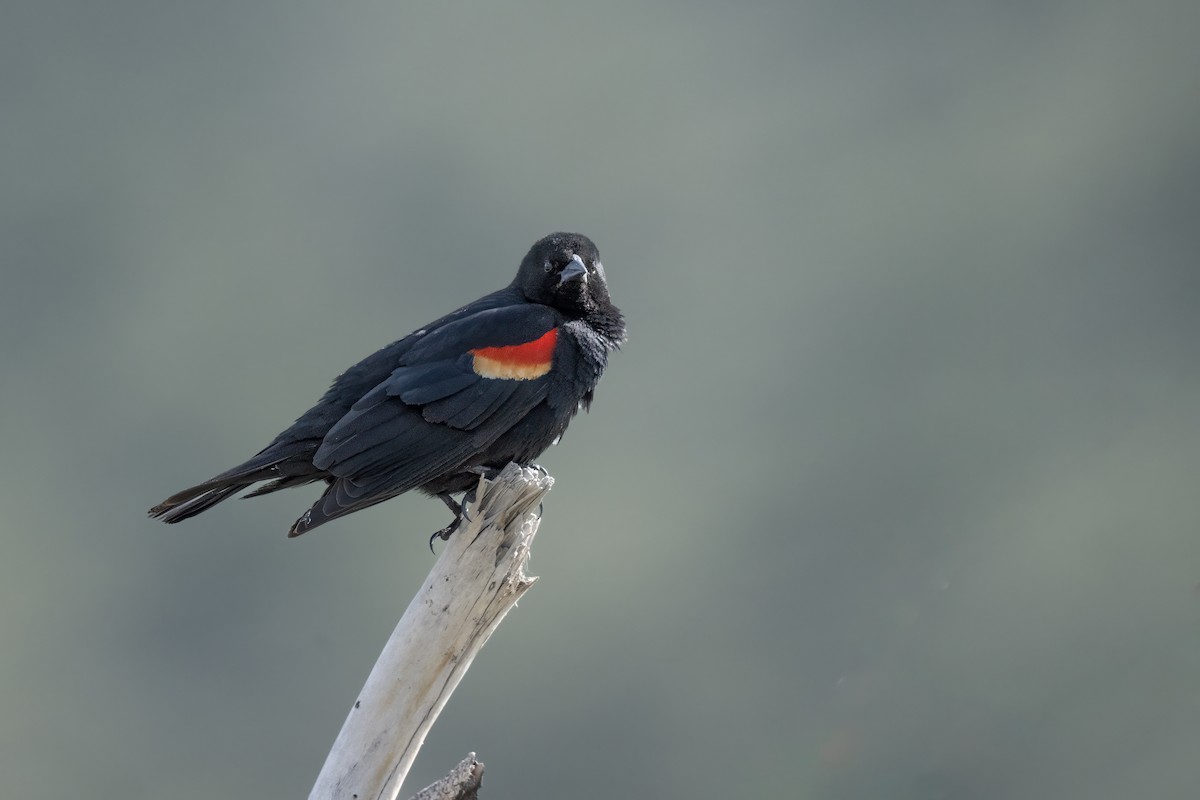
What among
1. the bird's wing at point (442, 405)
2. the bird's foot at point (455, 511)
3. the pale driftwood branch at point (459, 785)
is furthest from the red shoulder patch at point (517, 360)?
the pale driftwood branch at point (459, 785)

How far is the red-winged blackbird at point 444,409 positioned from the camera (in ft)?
17.1

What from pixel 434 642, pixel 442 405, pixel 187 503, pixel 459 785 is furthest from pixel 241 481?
pixel 459 785

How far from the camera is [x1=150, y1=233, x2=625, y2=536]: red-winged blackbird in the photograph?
17.1 feet

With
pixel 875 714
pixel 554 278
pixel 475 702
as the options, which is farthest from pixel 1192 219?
pixel 554 278

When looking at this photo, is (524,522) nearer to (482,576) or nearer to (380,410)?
(482,576)

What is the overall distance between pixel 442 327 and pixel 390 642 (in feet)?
5.58

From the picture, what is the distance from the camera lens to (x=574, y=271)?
229 inches

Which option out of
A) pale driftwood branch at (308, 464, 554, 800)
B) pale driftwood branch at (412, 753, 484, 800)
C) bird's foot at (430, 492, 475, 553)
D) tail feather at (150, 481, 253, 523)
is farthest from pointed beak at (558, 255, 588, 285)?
pale driftwood branch at (412, 753, 484, 800)

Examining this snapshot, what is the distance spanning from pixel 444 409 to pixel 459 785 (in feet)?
5.51

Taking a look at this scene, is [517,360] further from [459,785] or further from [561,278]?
[459,785]

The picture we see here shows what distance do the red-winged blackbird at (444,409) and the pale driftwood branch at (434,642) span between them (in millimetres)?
513

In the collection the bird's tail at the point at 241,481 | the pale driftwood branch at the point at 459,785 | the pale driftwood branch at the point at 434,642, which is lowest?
the pale driftwood branch at the point at 459,785

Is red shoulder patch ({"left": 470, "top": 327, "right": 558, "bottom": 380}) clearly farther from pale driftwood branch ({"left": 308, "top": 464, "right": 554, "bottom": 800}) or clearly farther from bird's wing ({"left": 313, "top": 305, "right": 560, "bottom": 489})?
pale driftwood branch ({"left": 308, "top": 464, "right": 554, "bottom": 800})

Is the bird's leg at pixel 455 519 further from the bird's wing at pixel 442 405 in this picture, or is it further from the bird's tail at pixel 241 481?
the bird's tail at pixel 241 481
